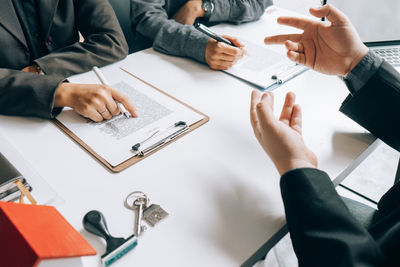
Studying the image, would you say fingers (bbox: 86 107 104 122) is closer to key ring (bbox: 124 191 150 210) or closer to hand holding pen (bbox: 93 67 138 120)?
hand holding pen (bbox: 93 67 138 120)

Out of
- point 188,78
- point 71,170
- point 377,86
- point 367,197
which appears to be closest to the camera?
point 71,170

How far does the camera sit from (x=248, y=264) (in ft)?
1.68

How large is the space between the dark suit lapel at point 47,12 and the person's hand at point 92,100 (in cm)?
36

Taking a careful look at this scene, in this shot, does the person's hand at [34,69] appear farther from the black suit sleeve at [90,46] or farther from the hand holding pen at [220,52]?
the hand holding pen at [220,52]

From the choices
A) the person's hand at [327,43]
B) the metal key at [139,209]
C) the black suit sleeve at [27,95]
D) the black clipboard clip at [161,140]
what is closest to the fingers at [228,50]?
the person's hand at [327,43]

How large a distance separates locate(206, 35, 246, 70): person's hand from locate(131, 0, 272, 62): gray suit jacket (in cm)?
3

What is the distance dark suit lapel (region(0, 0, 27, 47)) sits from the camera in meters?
0.93

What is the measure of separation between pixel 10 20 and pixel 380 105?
3.65ft

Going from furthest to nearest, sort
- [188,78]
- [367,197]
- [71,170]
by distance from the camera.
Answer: [367,197], [188,78], [71,170]

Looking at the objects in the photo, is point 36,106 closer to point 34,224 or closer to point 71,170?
point 71,170

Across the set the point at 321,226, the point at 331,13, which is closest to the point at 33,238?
the point at 321,226

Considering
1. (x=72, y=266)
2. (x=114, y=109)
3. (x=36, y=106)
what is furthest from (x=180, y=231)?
(x=36, y=106)

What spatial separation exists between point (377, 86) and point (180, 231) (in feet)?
2.04

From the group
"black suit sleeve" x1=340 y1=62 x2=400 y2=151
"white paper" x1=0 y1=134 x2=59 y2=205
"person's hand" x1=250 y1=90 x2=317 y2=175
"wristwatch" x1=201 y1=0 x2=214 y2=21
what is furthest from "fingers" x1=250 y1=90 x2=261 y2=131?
"wristwatch" x1=201 y1=0 x2=214 y2=21
